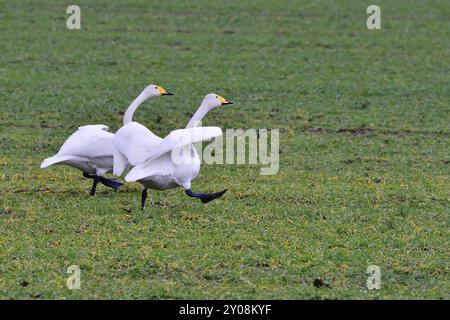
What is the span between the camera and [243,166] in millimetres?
11859

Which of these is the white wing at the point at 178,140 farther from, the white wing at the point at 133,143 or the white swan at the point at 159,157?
the white wing at the point at 133,143

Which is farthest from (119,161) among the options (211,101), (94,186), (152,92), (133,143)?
(152,92)

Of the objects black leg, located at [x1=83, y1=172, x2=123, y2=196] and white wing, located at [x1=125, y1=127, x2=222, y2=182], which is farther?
black leg, located at [x1=83, y1=172, x2=123, y2=196]

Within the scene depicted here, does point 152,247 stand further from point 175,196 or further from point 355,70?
point 355,70

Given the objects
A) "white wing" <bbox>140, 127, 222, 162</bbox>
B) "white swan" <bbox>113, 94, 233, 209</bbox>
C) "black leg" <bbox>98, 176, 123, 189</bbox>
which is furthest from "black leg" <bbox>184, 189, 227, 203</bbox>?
"black leg" <bbox>98, 176, 123, 189</bbox>

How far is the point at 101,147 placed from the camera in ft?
33.0

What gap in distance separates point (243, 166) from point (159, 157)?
2684 millimetres

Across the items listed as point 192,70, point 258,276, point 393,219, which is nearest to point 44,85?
point 192,70

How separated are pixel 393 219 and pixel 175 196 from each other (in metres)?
2.14

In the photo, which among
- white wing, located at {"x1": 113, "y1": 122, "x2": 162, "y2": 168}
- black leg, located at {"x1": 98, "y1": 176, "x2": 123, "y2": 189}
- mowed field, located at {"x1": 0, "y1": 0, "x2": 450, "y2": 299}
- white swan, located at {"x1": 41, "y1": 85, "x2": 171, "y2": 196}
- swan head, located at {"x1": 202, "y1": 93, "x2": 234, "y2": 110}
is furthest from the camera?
swan head, located at {"x1": 202, "y1": 93, "x2": 234, "y2": 110}

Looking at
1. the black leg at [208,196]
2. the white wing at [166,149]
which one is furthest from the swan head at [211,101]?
the black leg at [208,196]

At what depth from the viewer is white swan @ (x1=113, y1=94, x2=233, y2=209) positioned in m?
9.14

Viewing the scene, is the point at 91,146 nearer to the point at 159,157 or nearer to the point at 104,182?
the point at 104,182

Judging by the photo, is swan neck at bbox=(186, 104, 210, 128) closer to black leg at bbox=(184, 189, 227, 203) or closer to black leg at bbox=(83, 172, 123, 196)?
black leg at bbox=(184, 189, 227, 203)
